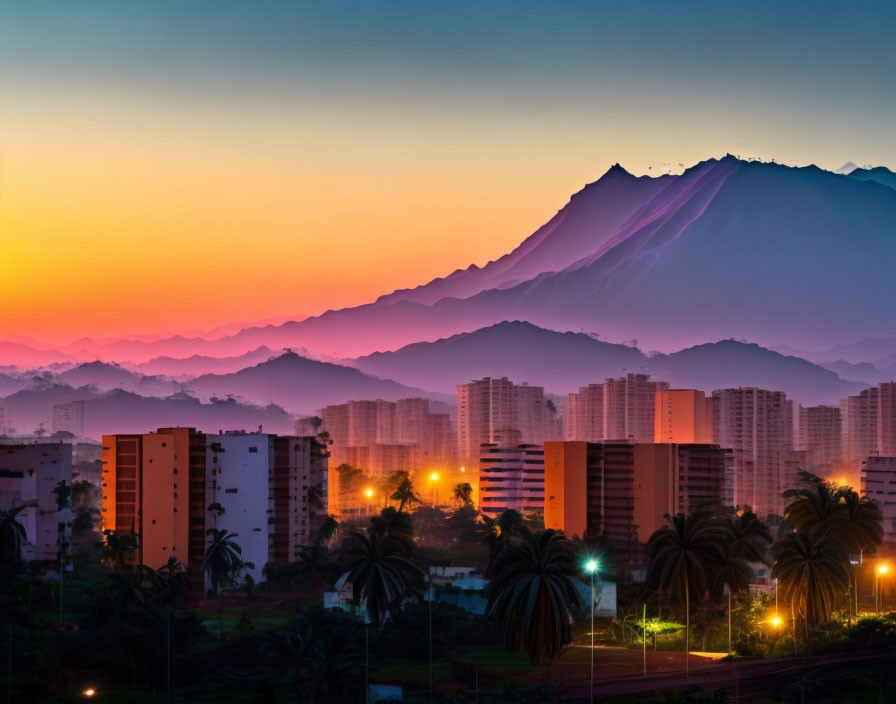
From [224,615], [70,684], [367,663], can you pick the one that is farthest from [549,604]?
[224,615]

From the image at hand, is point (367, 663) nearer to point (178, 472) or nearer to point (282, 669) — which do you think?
point (282, 669)

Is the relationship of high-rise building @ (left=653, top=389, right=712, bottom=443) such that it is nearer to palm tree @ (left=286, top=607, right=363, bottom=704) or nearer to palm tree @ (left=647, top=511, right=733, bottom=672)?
palm tree @ (left=647, top=511, right=733, bottom=672)

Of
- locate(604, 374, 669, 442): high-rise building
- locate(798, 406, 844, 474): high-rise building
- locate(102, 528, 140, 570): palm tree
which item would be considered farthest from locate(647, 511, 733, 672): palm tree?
locate(604, 374, 669, 442): high-rise building

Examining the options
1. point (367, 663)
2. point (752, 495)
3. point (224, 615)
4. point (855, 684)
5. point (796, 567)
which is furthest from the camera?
point (752, 495)

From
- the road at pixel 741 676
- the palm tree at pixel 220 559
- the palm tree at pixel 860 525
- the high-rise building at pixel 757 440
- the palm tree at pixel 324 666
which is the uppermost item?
the high-rise building at pixel 757 440

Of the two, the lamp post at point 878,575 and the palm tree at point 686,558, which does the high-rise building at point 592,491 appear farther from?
the palm tree at point 686,558

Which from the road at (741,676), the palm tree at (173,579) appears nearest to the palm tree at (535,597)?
the road at (741,676)

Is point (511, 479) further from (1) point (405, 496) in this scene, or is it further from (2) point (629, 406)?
(2) point (629, 406)
